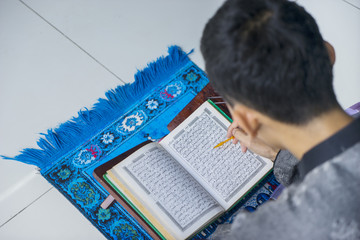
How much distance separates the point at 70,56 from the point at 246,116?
38.8 inches

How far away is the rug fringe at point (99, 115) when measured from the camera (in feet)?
4.15

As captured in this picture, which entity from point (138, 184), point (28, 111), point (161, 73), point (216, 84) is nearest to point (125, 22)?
point (161, 73)

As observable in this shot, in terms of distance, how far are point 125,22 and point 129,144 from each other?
0.56 metres

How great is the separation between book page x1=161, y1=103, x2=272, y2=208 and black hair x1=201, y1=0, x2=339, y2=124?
1.38 ft

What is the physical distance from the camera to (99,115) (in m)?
1.32

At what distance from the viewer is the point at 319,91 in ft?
2.11

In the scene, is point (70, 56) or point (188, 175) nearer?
point (188, 175)

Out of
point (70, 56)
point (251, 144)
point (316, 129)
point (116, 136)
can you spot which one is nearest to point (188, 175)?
point (251, 144)

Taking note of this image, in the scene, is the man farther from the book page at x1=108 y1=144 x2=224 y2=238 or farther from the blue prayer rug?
the blue prayer rug

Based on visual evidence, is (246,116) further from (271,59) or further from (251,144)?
(251,144)

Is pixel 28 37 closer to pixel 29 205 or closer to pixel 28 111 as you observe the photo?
pixel 28 111

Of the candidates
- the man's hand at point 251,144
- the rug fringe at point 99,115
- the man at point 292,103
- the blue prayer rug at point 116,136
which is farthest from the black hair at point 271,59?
the rug fringe at point 99,115

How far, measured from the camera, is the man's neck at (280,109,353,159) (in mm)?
658

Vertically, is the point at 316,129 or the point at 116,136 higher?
the point at 116,136
